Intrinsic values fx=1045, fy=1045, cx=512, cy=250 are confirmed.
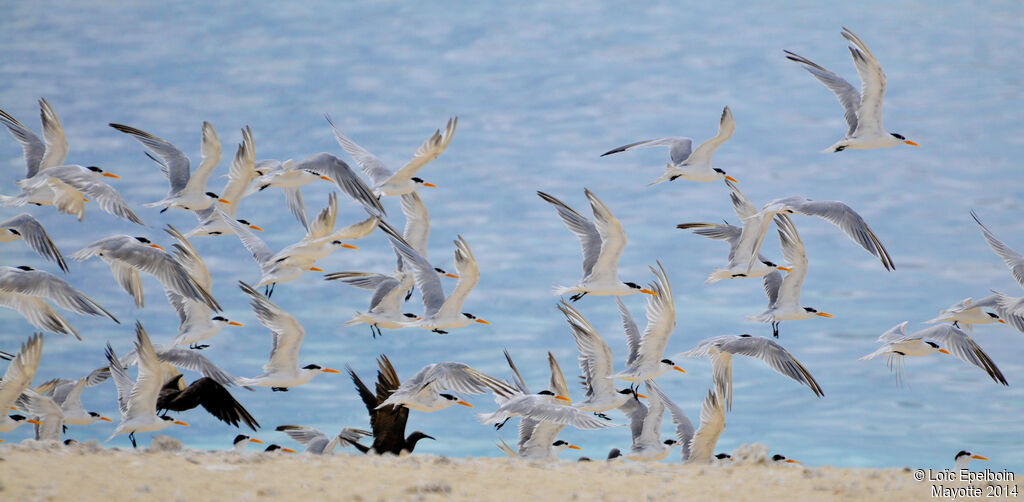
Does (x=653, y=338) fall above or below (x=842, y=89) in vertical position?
below

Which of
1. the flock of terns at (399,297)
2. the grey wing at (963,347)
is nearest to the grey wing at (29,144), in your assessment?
the flock of terns at (399,297)

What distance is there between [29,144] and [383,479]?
9.40m

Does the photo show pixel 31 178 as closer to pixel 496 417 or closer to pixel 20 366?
pixel 20 366

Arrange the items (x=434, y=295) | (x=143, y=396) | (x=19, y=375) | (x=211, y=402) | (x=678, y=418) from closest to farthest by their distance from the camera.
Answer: (x=143, y=396) < (x=19, y=375) < (x=211, y=402) < (x=678, y=418) < (x=434, y=295)

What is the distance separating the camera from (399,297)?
1484 centimetres

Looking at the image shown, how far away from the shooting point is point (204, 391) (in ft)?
39.7

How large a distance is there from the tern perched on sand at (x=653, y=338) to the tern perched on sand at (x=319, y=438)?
3163mm

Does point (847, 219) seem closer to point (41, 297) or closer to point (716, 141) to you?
point (716, 141)

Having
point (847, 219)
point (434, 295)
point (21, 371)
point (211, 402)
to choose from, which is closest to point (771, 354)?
point (847, 219)

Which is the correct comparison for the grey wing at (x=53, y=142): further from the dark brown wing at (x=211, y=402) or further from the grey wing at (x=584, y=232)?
the grey wing at (x=584, y=232)

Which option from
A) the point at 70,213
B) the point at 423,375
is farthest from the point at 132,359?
the point at 423,375

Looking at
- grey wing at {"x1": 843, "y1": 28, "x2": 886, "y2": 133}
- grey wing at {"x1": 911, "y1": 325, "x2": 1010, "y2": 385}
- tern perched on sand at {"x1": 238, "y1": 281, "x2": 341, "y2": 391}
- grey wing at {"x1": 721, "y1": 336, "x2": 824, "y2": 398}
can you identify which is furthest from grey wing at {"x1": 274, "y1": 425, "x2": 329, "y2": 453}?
grey wing at {"x1": 843, "y1": 28, "x2": 886, "y2": 133}

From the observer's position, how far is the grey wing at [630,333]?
1305 centimetres

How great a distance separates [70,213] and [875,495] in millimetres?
11178
